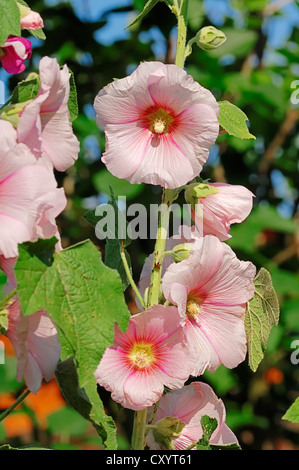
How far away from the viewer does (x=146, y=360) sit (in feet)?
2.36

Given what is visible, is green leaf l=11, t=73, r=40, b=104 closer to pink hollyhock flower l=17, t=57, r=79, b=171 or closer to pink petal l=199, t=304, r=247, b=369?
pink hollyhock flower l=17, t=57, r=79, b=171

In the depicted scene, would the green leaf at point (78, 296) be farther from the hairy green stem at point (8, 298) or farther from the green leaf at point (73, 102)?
the green leaf at point (73, 102)

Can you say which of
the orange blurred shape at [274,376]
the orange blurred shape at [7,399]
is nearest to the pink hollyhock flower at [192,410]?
the orange blurred shape at [7,399]

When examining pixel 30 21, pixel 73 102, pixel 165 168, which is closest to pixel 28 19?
pixel 30 21

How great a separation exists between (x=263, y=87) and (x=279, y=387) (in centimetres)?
104

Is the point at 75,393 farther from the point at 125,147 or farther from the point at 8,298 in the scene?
the point at 125,147

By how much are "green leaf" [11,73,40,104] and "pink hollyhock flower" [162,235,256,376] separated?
22 centimetres

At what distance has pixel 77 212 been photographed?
239 centimetres

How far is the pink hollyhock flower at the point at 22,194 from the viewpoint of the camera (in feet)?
1.97

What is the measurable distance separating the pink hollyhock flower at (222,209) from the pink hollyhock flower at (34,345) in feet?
0.66

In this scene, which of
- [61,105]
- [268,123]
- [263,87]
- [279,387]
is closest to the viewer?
[61,105]

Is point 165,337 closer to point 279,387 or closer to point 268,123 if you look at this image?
point 268,123

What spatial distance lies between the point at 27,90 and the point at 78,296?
0.22m

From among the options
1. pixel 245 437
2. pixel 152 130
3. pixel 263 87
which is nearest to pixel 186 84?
pixel 152 130
